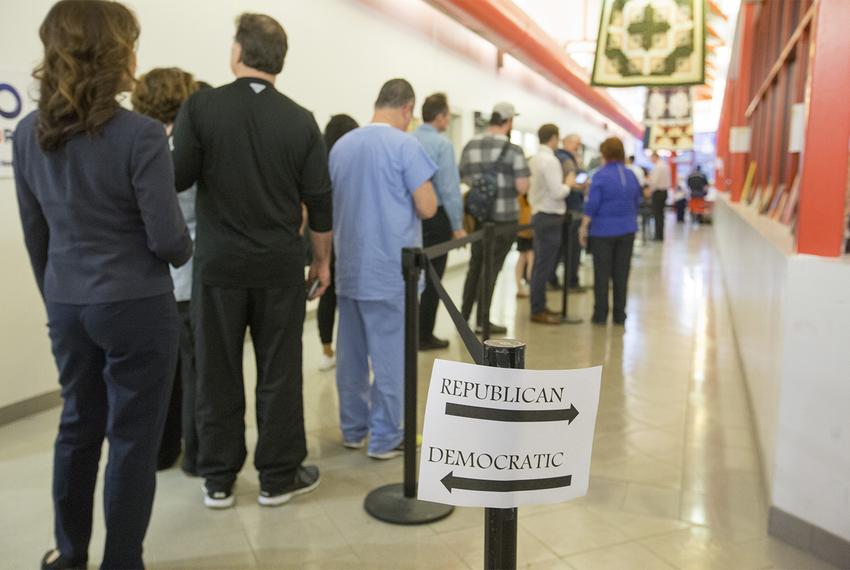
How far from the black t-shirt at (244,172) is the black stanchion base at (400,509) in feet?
2.78

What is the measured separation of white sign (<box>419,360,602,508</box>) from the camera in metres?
1.15

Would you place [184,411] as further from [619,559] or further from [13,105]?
[13,105]

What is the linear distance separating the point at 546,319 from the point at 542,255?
1.77 feet

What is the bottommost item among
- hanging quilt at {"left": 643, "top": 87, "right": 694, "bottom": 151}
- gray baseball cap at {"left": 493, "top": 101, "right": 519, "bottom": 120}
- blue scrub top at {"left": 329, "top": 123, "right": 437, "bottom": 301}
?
blue scrub top at {"left": 329, "top": 123, "right": 437, "bottom": 301}

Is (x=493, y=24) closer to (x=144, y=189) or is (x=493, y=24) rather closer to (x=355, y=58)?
(x=355, y=58)

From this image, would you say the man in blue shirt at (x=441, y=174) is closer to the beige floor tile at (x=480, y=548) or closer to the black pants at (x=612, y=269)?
the black pants at (x=612, y=269)

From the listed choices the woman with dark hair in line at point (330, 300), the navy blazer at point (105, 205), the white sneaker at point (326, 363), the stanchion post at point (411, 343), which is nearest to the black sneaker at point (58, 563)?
the navy blazer at point (105, 205)

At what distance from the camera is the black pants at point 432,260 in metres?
4.61

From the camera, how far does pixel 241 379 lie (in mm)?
2648

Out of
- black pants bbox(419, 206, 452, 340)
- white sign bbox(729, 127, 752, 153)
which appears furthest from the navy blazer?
white sign bbox(729, 127, 752, 153)

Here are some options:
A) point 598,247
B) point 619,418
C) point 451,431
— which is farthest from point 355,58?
point 451,431

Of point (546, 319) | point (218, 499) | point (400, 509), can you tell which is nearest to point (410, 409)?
point (400, 509)

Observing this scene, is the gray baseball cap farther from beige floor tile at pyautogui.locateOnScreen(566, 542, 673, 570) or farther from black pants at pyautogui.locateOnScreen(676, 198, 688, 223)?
black pants at pyautogui.locateOnScreen(676, 198, 688, 223)

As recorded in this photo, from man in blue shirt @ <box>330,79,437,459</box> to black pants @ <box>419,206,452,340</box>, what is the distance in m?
1.39
